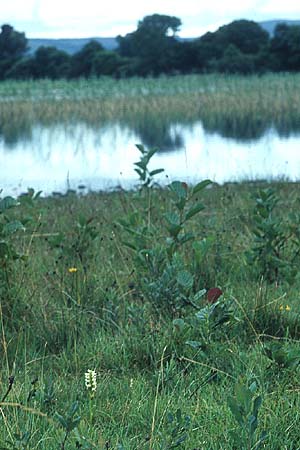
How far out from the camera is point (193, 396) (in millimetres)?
2863

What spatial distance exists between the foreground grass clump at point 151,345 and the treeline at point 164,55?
77.5 feet

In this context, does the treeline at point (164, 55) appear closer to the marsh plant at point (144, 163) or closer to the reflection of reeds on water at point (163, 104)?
the reflection of reeds on water at point (163, 104)

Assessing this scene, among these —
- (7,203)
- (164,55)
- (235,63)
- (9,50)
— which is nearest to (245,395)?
(7,203)

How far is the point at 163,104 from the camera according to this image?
20344mm

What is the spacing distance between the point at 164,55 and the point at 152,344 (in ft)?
84.6

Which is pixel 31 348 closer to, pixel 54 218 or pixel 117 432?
pixel 117 432

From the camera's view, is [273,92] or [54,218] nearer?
[54,218]

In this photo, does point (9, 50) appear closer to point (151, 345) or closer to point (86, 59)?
point (86, 59)

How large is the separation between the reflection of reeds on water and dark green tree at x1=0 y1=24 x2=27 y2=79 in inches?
103

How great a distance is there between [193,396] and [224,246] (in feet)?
6.76

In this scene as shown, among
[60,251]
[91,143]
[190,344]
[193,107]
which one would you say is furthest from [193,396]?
[193,107]

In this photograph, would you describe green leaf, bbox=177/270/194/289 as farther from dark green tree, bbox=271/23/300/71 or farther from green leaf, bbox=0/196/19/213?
dark green tree, bbox=271/23/300/71

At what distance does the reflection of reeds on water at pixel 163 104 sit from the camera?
17609 millimetres

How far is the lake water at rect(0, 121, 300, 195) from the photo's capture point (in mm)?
11109
